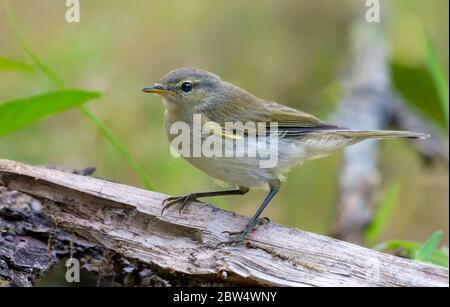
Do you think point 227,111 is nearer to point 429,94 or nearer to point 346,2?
point 429,94

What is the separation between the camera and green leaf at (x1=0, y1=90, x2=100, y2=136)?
3.58 m

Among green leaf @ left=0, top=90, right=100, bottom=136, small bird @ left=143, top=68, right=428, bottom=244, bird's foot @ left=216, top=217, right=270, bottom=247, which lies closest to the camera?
bird's foot @ left=216, top=217, right=270, bottom=247

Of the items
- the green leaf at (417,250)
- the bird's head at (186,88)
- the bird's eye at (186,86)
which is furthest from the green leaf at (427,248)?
the bird's eye at (186,86)

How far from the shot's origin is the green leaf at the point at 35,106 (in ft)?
11.7

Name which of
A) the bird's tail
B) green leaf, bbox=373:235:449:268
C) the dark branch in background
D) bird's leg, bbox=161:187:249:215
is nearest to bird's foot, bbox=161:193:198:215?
bird's leg, bbox=161:187:249:215

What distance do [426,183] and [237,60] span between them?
106 inches

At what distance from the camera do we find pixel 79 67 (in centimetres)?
612

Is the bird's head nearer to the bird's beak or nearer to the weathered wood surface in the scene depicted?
the bird's beak

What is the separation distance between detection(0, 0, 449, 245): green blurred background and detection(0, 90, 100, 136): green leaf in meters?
1.47

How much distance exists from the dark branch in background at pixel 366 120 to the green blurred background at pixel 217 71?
25 centimetres

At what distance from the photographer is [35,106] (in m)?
3.64

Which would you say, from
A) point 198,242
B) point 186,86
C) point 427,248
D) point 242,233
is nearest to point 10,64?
point 186,86

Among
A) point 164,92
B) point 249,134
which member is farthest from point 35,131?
point 249,134

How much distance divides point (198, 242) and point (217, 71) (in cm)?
446
